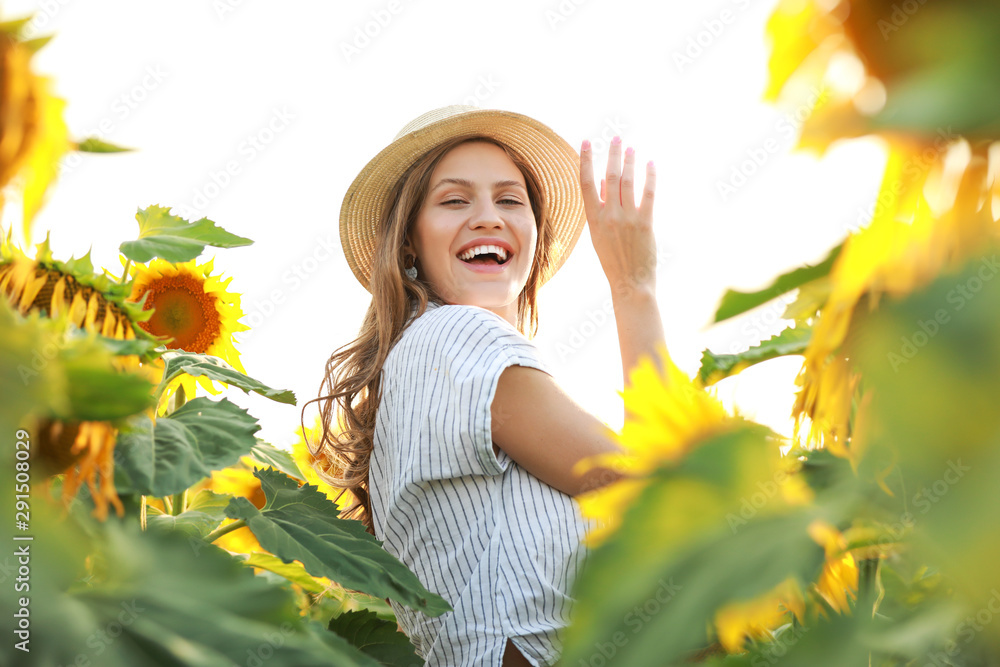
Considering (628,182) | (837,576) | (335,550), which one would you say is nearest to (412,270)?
(628,182)

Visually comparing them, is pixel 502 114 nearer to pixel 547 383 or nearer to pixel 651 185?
pixel 651 185

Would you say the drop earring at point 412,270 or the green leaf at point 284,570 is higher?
the drop earring at point 412,270

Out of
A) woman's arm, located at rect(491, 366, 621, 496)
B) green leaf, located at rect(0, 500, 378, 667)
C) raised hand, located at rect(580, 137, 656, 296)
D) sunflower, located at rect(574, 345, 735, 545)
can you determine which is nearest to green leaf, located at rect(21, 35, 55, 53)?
green leaf, located at rect(0, 500, 378, 667)

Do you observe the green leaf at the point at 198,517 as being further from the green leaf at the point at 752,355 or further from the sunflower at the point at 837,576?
the sunflower at the point at 837,576

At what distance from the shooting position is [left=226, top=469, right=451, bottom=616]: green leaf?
3.17ft

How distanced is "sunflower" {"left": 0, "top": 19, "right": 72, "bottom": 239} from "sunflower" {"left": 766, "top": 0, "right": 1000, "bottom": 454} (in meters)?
0.39

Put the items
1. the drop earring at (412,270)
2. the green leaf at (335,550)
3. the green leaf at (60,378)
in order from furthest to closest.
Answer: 1. the drop earring at (412,270)
2. the green leaf at (335,550)
3. the green leaf at (60,378)

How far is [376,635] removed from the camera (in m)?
1.23

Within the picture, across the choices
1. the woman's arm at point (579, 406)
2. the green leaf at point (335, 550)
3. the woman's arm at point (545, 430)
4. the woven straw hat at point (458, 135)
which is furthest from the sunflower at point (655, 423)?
the woven straw hat at point (458, 135)

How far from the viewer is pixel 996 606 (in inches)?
10.6

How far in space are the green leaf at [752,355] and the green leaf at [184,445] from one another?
50cm

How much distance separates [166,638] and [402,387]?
1.22 meters

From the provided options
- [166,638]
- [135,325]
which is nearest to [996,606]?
[166,638]

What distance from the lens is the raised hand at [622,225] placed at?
5.67 ft
